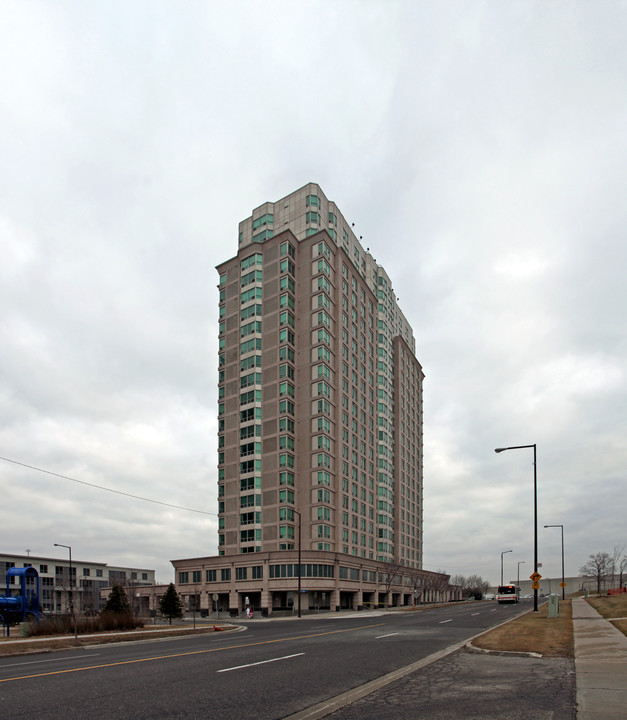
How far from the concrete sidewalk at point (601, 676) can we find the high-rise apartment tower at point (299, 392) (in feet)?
206

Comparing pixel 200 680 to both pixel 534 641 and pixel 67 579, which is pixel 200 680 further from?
pixel 67 579

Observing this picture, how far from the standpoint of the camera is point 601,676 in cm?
1128

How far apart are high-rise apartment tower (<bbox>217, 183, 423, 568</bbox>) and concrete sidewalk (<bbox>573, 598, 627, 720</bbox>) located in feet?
206

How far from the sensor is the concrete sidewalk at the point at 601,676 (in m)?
8.41

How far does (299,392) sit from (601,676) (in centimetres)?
7603

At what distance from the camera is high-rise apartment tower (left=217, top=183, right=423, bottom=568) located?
8275 cm

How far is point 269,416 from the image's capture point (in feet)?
277

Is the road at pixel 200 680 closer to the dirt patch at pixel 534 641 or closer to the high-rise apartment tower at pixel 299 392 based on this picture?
→ the dirt patch at pixel 534 641

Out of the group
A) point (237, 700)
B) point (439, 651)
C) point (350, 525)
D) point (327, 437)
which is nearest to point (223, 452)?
point (327, 437)

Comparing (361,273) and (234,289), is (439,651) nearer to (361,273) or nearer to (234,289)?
(234,289)

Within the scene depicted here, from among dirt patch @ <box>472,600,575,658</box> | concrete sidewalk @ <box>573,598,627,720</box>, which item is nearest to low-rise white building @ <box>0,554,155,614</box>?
dirt patch @ <box>472,600,575,658</box>

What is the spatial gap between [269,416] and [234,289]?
2267 centimetres

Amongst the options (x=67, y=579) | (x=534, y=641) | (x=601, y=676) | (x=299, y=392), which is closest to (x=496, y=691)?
(x=601, y=676)

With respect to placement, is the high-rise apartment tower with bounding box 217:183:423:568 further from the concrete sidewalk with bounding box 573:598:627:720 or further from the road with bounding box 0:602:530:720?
the concrete sidewalk with bounding box 573:598:627:720
